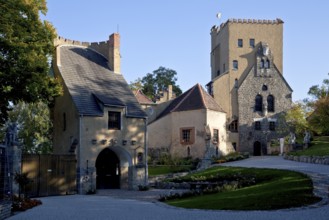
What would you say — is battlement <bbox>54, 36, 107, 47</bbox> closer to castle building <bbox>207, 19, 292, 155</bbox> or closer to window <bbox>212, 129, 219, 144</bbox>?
window <bbox>212, 129, 219, 144</bbox>

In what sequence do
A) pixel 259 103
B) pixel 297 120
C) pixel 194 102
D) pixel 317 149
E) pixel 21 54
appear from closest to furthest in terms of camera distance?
pixel 21 54 → pixel 317 149 → pixel 194 102 → pixel 297 120 → pixel 259 103

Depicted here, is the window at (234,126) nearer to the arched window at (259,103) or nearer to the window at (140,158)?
the arched window at (259,103)

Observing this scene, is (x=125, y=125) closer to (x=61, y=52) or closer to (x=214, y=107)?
(x=61, y=52)

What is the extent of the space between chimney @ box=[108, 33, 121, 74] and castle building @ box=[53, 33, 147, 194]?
85mm

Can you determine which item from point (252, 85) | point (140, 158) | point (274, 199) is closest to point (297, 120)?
point (252, 85)

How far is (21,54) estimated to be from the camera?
22016 mm

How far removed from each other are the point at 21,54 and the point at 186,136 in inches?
976

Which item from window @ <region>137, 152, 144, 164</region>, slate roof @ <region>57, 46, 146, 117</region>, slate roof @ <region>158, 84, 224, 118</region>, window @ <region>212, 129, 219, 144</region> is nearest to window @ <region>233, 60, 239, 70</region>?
slate roof @ <region>158, 84, 224, 118</region>

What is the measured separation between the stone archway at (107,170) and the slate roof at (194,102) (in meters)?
12.5

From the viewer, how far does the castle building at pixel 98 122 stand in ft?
99.3

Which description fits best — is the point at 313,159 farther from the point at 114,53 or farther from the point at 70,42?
the point at 70,42

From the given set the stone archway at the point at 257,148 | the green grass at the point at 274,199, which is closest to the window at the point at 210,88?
the stone archway at the point at 257,148

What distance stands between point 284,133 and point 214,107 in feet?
40.0

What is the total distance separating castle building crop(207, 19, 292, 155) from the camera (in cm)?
5203
